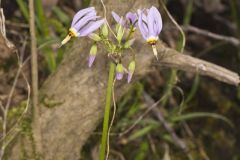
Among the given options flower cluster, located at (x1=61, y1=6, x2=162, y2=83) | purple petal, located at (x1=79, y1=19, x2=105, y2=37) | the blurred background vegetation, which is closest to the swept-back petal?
flower cluster, located at (x1=61, y1=6, x2=162, y2=83)

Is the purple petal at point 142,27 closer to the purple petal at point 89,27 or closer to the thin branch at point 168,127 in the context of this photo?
the purple petal at point 89,27

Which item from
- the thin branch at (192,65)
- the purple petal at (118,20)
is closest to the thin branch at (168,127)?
the thin branch at (192,65)

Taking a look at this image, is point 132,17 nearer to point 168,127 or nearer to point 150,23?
point 150,23

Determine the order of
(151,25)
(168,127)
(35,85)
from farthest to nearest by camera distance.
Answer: (168,127), (35,85), (151,25)

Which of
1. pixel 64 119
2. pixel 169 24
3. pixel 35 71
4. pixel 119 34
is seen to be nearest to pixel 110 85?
pixel 119 34

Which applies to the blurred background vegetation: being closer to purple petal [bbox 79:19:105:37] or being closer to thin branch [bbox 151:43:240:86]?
thin branch [bbox 151:43:240:86]

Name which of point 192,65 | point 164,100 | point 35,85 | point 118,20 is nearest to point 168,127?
point 164,100

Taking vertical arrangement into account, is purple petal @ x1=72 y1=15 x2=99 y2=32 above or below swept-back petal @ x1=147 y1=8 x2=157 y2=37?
above

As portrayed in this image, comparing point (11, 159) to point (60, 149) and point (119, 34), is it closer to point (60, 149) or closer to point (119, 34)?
point (60, 149)
